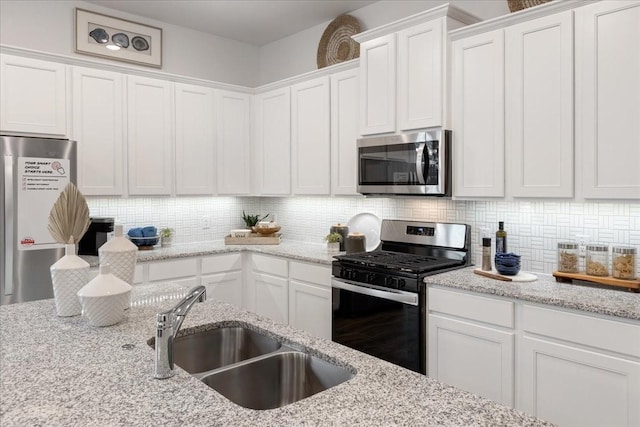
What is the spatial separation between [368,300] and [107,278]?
1.77m

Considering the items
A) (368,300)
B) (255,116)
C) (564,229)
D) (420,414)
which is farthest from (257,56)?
(420,414)

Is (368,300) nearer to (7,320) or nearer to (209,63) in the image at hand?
(7,320)

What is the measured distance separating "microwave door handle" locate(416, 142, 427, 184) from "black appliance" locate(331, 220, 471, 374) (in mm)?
433

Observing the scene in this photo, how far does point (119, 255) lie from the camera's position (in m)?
1.76

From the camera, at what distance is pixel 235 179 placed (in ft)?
14.7

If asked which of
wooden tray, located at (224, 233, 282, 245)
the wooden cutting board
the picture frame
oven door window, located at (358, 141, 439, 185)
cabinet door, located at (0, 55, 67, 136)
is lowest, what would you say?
the wooden cutting board

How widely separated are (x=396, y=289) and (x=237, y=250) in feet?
6.10

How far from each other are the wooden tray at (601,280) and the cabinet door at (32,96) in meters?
3.56

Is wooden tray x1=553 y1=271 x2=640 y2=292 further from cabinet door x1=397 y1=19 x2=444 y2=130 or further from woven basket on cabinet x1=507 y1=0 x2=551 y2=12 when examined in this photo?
woven basket on cabinet x1=507 y1=0 x2=551 y2=12

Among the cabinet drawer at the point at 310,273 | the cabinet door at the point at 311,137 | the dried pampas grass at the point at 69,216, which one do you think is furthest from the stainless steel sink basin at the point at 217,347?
the cabinet door at the point at 311,137

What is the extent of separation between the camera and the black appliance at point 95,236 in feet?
11.3

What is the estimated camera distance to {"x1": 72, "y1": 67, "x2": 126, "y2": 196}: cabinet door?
11.6ft

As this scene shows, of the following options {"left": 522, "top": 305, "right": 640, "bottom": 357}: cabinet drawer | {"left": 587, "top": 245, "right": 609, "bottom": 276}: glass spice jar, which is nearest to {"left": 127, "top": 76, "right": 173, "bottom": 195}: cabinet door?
{"left": 522, "top": 305, "right": 640, "bottom": 357}: cabinet drawer

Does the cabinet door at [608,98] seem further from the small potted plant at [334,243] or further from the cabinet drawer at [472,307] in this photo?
the small potted plant at [334,243]
